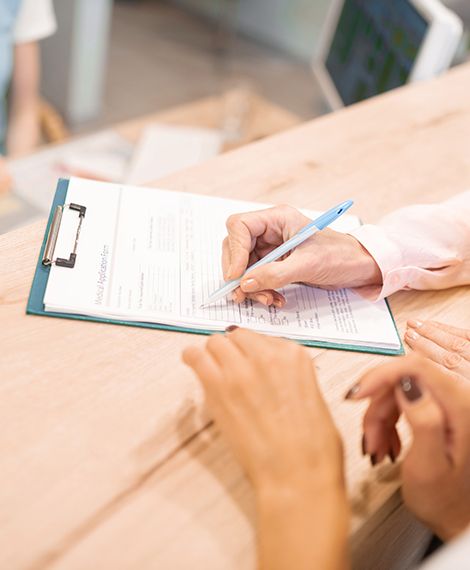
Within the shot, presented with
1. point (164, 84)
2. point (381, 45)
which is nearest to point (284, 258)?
point (381, 45)

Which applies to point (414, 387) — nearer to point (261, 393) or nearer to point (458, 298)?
point (261, 393)

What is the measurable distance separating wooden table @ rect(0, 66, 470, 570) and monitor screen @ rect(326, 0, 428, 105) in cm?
82

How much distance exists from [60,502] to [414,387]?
0.29m

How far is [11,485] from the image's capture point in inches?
19.9

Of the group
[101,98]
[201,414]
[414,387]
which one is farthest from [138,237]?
[101,98]

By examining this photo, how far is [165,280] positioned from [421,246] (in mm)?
327

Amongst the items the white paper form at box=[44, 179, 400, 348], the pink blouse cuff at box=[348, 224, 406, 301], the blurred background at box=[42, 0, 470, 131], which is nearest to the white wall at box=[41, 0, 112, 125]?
the blurred background at box=[42, 0, 470, 131]

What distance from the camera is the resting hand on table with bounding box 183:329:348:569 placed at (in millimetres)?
487

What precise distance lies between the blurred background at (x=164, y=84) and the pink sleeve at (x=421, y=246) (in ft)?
2.25

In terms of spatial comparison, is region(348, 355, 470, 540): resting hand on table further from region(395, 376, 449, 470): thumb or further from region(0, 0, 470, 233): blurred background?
region(0, 0, 470, 233): blurred background

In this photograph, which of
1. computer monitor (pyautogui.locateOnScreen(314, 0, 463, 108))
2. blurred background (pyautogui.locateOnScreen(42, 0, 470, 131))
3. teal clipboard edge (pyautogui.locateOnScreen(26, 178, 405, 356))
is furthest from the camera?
blurred background (pyautogui.locateOnScreen(42, 0, 470, 131))

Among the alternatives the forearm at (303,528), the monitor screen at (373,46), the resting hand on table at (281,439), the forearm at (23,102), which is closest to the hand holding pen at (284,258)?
the resting hand on table at (281,439)

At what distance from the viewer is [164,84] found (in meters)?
3.64

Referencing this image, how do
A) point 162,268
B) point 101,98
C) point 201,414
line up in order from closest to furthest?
point 201,414
point 162,268
point 101,98
